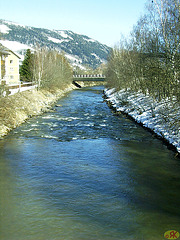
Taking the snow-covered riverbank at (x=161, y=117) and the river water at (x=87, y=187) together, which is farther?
the snow-covered riverbank at (x=161, y=117)

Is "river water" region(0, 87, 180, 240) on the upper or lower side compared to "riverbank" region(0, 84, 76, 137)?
lower

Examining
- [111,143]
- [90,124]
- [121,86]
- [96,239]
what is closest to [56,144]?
[111,143]

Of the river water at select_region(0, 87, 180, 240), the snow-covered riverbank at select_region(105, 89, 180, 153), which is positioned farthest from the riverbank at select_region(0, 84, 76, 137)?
the snow-covered riverbank at select_region(105, 89, 180, 153)

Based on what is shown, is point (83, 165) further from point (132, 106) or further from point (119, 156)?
point (132, 106)

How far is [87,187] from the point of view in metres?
10.3

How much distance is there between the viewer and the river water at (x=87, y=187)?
25.4 feet

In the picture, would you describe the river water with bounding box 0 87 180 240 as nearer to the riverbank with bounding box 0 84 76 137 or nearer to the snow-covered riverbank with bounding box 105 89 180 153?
the snow-covered riverbank with bounding box 105 89 180 153

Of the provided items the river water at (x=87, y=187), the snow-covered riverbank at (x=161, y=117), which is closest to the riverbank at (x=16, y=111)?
the river water at (x=87, y=187)

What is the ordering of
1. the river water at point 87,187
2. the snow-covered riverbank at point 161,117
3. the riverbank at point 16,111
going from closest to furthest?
the river water at point 87,187, the snow-covered riverbank at point 161,117, the riverbank at point 16,111

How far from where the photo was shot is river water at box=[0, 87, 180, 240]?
7730 millimetres

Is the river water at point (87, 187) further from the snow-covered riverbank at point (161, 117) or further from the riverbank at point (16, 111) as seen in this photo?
the riverbank at point (16, 111)

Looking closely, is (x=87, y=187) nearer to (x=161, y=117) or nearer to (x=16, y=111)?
(x=161, y=117)

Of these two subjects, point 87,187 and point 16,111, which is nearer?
point 87,187

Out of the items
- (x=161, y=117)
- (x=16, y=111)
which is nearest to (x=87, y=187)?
(x=161, y=117)
